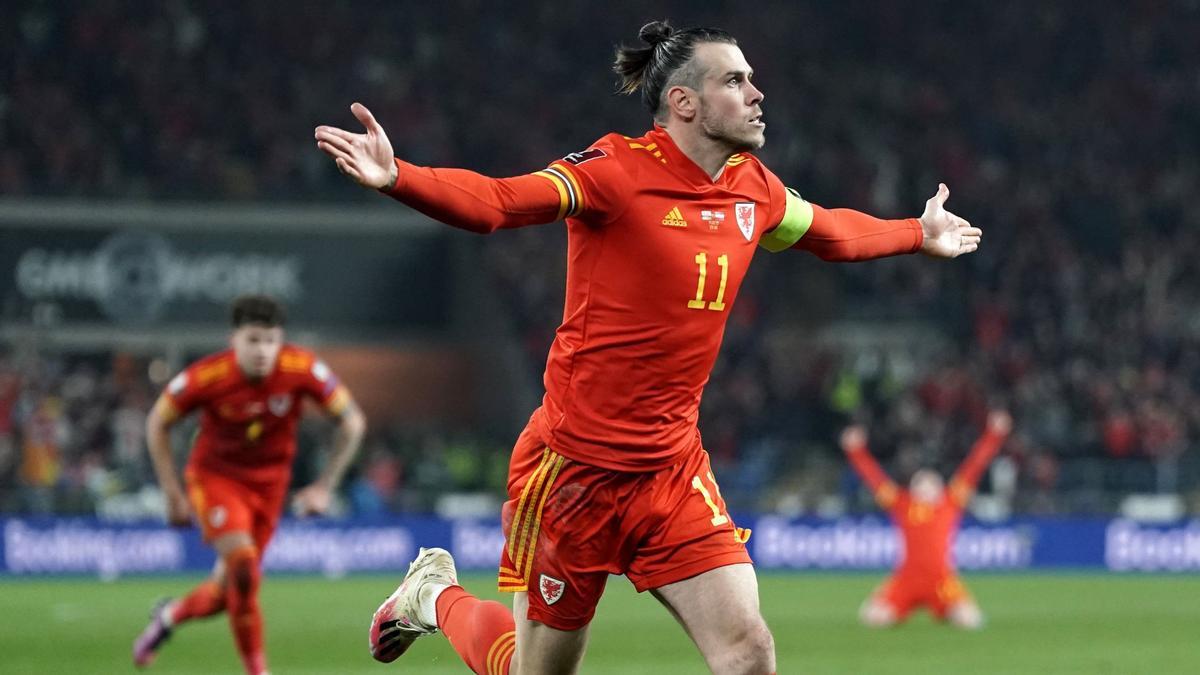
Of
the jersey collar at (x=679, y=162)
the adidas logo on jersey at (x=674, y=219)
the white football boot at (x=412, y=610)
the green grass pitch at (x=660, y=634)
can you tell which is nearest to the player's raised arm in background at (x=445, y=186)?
the adidas logo on jersey at (x=674, y=219)

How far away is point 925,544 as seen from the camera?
53.0 feet

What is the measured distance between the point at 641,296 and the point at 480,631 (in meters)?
1.56

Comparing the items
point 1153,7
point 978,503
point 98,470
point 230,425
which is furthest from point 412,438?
point 1153,7

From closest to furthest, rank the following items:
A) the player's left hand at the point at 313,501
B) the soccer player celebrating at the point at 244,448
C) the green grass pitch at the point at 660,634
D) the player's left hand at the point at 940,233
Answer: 1. the player's left hand at the point at 940,233
2. the player's left hand at the point at 313,501
3. the soccer player celebrating at the point at 244,448
4. the green grass pitch at the point at 660,634

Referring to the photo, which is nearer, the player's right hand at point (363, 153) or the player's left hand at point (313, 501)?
the player's right hand at point (363, 153)

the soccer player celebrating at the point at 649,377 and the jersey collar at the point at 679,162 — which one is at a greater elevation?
the jersey collar at the point at 679,162

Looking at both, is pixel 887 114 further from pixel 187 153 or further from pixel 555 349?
pixel 555 349

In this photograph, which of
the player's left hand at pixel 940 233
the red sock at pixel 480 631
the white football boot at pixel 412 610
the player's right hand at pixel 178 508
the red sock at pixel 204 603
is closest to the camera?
the red sock at pixel 480 631

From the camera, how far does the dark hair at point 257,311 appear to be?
10.5 m

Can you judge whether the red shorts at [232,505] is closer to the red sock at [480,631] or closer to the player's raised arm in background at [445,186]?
the red sock at [480,631]

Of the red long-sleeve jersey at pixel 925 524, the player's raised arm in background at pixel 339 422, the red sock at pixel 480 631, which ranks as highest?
the player's raised arm in background at pixel 339 422

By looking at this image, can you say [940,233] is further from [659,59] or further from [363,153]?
[363,153]

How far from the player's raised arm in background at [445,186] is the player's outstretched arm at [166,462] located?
5.45 metres

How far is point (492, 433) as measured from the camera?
26781 millimetres
